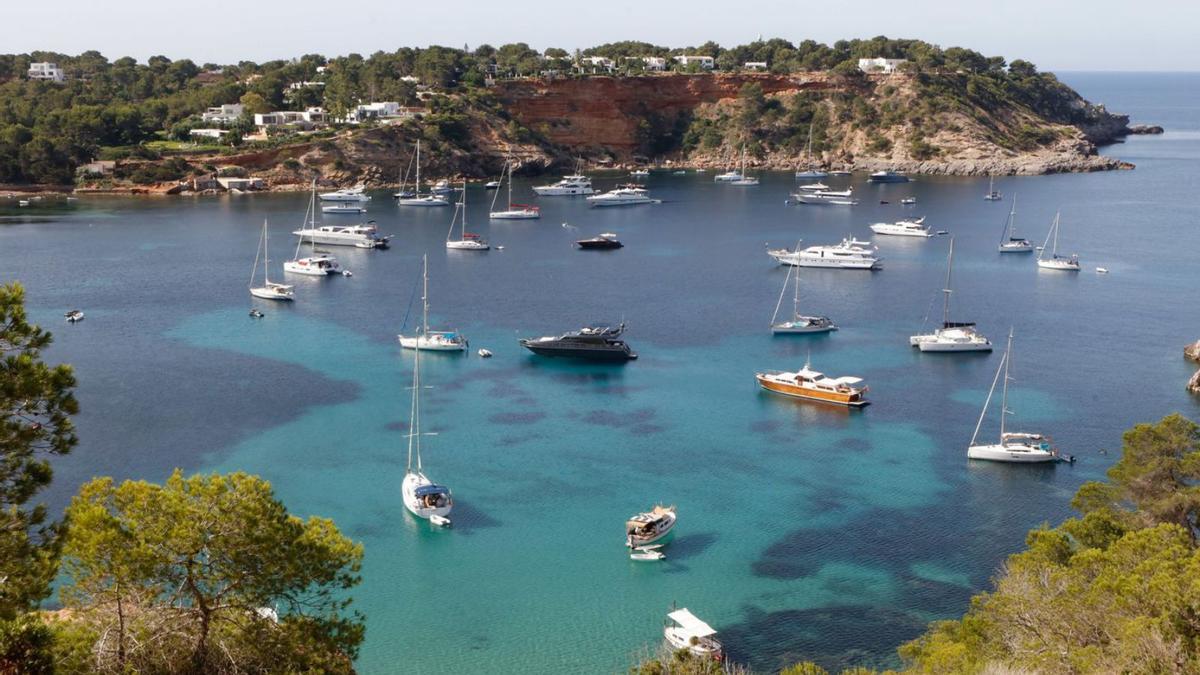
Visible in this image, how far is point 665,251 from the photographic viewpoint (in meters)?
102

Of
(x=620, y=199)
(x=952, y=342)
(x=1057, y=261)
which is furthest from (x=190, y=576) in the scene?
(x=620, y=199)

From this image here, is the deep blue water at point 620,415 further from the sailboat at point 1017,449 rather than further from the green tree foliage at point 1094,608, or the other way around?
the green tree foliage at point 1094,608

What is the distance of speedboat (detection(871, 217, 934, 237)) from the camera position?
109838 mm

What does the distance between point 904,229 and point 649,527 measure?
77530mm

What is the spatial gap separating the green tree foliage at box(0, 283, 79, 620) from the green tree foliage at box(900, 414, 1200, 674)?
17521mm

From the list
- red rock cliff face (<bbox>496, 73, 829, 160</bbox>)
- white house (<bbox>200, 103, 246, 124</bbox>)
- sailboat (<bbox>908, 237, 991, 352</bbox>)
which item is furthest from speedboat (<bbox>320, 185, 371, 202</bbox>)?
sailboat (<bbox>908, 237, 991, 352</bbox>)

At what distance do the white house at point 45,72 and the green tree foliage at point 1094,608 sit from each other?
181m

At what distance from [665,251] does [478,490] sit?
194 feet

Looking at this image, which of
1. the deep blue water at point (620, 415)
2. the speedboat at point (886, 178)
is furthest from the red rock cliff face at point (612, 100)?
the deep blue water at point (620, 415)

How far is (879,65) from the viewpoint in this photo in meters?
182

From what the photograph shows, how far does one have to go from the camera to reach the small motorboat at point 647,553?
3975 centimetres

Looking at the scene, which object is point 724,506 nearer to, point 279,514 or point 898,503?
point 898,503

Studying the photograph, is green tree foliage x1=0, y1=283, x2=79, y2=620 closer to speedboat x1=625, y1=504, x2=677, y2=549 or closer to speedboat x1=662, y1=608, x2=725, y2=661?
speedboat x1=662, y1=608, x2=725, y2=661

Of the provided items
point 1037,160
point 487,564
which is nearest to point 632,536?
point 487,564
